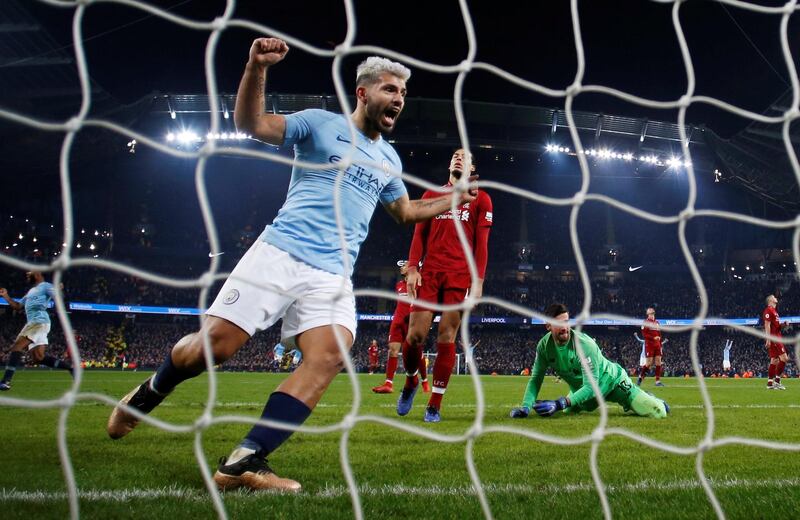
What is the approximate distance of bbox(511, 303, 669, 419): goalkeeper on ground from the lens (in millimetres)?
5762

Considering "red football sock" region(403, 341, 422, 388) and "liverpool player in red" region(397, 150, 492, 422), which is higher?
"liverpool player in red" region(397, 150, 492, 422)

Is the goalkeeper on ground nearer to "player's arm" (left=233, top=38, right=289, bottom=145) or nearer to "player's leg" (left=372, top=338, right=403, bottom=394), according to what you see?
"player's leg" (left=372, top=338, right=403, bottom=394)

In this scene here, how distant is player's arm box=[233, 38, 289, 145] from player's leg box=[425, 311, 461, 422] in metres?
2.93

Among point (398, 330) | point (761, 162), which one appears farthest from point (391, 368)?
point (761, 162)

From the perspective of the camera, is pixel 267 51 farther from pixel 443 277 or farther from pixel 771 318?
pixel 771 318

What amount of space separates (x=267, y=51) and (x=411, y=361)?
378 cm

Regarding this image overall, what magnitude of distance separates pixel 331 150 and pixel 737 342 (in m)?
38.7

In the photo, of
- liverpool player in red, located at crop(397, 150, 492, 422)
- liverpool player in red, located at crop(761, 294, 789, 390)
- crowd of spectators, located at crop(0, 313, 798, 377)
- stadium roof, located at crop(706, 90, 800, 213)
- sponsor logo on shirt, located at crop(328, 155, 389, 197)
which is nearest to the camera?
sponsor logo on shirt, located at crop(328, 155, 389, 197)

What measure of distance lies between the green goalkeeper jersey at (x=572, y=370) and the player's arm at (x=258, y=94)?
13.0 feet

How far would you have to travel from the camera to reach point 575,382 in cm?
614

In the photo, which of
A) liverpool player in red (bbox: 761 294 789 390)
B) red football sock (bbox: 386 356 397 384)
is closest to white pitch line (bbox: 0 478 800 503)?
red football sock (bbox: 386 356 397 384)

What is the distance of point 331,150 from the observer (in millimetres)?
3008

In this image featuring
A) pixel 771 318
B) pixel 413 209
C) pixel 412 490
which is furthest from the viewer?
pixel 771 318

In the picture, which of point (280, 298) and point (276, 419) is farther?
point (280, 298)
